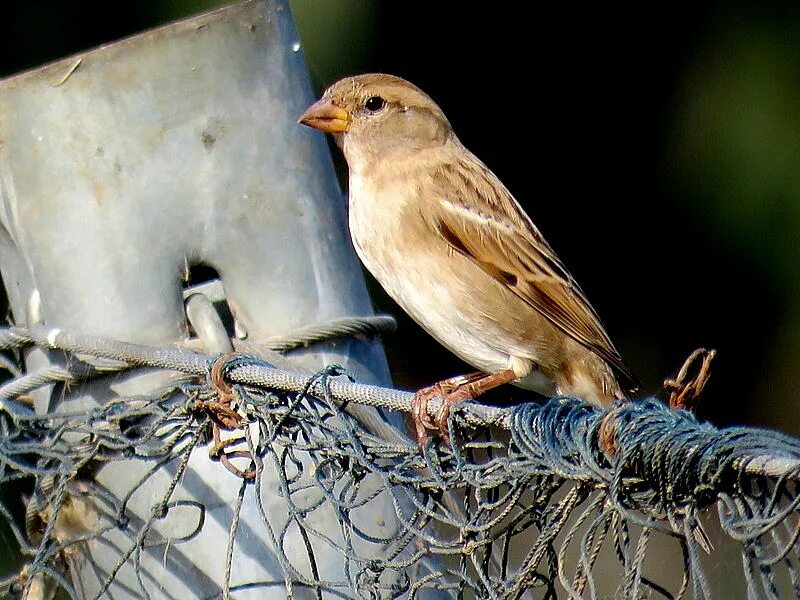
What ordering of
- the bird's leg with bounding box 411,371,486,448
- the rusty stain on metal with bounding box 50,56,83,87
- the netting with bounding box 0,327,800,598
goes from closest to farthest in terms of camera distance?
the netting with bounding box 0,327,800,598 < the bird's leg with bounding box 411,371,486,448 < the rusty stain on metal with bounding box 50,56,83,87

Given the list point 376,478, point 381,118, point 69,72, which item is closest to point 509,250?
point 381,118

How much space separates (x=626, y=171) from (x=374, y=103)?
2.33 meters

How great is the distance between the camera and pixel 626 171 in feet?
16.8

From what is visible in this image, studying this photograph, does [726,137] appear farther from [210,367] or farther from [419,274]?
[210,367]

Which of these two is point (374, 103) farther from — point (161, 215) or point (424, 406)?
point (424, 406)

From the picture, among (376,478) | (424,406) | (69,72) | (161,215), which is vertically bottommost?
(376,478)

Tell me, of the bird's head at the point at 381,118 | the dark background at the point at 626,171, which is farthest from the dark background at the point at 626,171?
the bird's head at the point at 381,118

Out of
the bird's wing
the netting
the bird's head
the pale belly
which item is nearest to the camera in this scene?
the netting

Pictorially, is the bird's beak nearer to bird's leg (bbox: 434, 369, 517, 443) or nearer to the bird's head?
the bird's head

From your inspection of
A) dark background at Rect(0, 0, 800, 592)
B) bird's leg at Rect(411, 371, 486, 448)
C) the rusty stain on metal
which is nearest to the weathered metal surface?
the rusty stain on metal

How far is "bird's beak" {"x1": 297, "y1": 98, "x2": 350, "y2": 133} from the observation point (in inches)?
95.0

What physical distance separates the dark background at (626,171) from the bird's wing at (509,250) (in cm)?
183

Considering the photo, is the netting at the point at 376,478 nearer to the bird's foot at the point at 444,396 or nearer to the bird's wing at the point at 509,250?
the bird's foot at the point at 444,396

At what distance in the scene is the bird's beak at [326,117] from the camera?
95.0 inches
